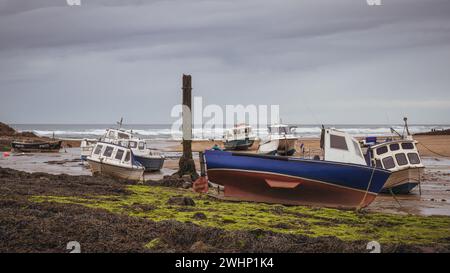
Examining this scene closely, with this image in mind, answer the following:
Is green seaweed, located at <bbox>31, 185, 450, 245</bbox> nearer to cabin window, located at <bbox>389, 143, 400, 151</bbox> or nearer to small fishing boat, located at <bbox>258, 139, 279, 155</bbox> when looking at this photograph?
cabin window, located at <bbox>389, 143, 400, 151</bbox>

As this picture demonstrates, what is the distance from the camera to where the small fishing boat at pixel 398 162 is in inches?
770

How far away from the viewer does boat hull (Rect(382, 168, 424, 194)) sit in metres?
19.5

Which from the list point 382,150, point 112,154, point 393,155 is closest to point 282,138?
point 112,154

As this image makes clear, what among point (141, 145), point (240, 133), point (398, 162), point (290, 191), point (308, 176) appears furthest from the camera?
point (240, 133)

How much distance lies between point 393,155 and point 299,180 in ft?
22.5

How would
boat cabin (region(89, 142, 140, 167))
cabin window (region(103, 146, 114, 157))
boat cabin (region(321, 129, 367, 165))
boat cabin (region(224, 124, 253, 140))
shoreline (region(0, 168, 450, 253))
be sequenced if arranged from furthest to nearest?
boat cabin (region(224, 124, 253, 140)) → cabin window (region(103, 146, 114, 157)) → boat cabin (region(89, 142, 140, 167)) → boat cabin (region(321, 129, 367, 165)) → shoreline (region(0, 168, 450, 253))

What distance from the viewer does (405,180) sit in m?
19.6

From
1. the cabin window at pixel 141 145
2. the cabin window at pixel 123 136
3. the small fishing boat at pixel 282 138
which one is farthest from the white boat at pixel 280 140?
the cabin window at pixel 123 136

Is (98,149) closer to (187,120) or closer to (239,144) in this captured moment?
(187,120)

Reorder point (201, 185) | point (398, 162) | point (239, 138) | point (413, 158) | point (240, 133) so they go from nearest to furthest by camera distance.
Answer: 1. point (201, 185)
2. point (398, 162)
3. point (413, 158)
4. point (239, 138)
5. point (240, 133)

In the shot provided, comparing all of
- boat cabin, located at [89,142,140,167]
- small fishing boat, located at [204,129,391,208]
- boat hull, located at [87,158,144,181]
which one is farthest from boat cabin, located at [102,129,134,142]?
small fishing boat, located at [204,129,391,208]

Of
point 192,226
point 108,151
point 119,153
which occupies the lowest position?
point 192,226

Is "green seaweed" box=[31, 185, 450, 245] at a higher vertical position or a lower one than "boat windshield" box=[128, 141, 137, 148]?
lower
